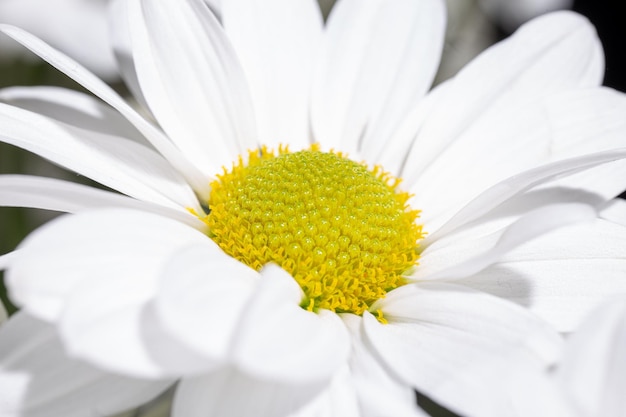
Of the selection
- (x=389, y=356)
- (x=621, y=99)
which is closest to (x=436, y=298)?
(x=389, y=356)

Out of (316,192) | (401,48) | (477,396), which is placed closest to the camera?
(477,396)

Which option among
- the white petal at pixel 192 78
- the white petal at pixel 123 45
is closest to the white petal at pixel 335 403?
the white petal at pixel 192 78

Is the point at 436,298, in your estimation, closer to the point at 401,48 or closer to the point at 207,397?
the point at 207,397

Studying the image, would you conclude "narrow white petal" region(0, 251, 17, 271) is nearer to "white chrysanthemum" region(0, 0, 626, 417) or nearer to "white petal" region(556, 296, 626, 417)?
"white chrysanthemum" region(0, 0, 626, 417)

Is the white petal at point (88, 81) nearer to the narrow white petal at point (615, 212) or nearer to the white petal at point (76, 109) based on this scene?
the white petal at point (76, 109)

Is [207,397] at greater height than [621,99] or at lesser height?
lesser

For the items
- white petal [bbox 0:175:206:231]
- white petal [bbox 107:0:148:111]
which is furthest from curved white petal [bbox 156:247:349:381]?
white petal [bbox 107:0:148:111]
